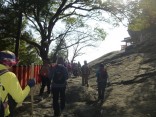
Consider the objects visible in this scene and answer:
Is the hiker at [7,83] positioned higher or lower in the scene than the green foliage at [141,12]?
lower

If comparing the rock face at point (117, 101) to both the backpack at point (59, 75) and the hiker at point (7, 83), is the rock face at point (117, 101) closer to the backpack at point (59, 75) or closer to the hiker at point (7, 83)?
the backpack at point (59, 75)

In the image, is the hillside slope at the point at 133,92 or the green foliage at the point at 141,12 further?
the green foliage at the point at 141,12

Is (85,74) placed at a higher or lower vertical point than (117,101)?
higher

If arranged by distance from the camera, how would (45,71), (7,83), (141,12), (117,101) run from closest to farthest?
1. (7,83)
2. (117,101)
3. (45,71)
4. (141,12)

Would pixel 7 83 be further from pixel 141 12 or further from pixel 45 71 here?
pixel 141 12

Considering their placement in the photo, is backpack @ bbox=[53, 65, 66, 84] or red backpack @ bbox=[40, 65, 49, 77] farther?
red backpack @ bbox=[40, 65, 49, 77]

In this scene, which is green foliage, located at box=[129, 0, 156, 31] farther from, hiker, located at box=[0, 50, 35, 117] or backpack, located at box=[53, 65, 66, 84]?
hiker, located at box=[0, 50, 35, 117]

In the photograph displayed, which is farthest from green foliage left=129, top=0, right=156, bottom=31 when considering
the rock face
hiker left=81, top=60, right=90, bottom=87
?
hiker left=81, top=60, right=90, bottom=87

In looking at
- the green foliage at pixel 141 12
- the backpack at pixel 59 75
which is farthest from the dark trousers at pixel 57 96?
the green foliage at pixel 141 12

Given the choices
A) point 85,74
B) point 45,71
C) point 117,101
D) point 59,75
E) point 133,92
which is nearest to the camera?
point 59,75

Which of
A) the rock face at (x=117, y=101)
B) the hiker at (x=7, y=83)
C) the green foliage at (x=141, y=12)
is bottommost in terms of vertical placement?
the rock face at (x=117, y=101)

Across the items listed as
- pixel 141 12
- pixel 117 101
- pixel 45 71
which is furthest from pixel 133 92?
pixel 141 12

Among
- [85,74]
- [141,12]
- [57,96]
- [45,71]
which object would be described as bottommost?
[57,96]

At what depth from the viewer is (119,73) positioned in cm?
2200
